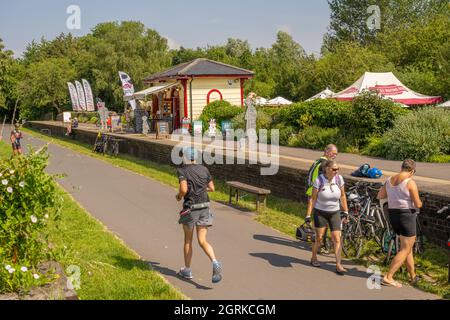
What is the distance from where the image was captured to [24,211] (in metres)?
6.00

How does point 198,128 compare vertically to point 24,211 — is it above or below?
above

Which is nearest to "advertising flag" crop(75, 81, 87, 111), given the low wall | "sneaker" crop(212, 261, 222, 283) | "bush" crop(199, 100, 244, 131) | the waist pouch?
"bush" crop(199, 100, 244, 131)

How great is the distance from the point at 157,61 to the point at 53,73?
525 inches

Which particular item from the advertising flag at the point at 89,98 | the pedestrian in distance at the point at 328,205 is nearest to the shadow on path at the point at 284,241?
the pedestrian in distance at the point at 328,205

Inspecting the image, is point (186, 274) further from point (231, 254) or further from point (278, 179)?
point (278, 179)

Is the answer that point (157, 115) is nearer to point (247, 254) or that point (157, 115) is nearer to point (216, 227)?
point (216, 227)

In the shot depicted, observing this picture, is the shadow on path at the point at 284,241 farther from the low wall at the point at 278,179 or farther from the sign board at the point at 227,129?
the sign board at the point at 227,129

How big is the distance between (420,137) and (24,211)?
1331 cm

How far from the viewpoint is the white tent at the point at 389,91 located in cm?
2648

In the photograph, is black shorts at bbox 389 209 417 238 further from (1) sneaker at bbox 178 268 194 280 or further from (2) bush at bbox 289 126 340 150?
(2) bush at bbox 289 126 340 150

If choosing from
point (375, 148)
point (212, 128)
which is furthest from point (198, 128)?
point (375, 148)
